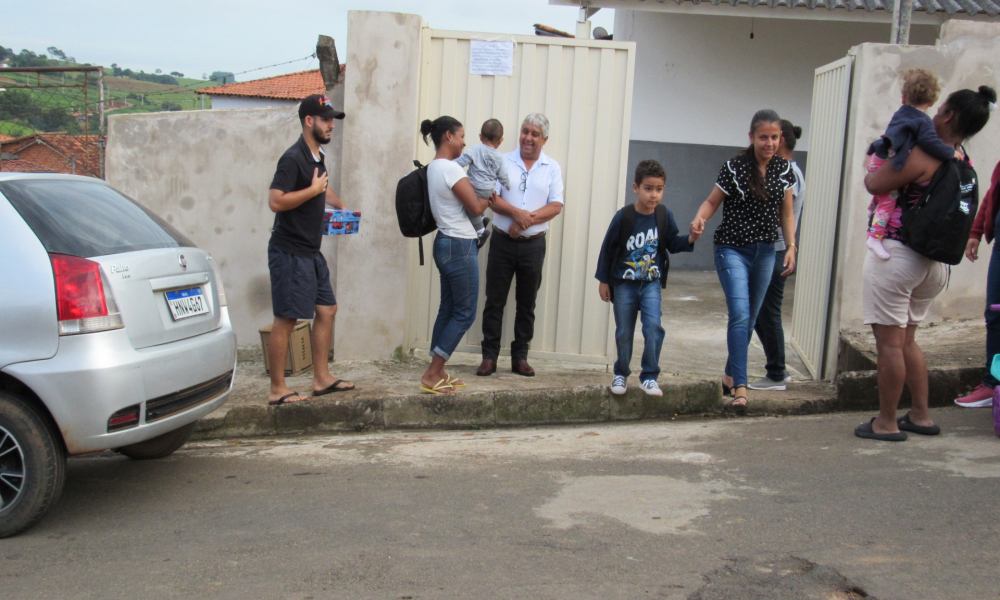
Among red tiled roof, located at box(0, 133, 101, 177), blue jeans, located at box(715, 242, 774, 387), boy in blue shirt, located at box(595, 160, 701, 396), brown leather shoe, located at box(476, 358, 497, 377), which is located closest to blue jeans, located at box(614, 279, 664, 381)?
boy in blue shirt, located at box(595, 160, 701, 396)

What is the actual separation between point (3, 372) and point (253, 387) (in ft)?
8.33

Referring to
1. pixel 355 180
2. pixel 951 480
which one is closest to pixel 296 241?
pixel 355 180

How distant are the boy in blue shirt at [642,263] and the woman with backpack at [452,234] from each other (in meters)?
0.88

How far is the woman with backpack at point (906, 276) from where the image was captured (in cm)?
431

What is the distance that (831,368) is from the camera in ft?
20.4

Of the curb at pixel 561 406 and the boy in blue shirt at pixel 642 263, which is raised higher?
the boy in blue shirt at pixel 642 263

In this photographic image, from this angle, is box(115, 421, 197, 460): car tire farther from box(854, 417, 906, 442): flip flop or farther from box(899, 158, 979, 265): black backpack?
box(899, 158, 979, 265): black backpack

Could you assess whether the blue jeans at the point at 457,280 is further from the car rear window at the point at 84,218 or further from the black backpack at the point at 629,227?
the car rear window at the point at 84,218

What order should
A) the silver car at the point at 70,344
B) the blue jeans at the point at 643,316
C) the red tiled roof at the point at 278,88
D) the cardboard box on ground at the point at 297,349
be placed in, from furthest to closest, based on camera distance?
the red tiled roof at the point at 278,88 < the cardboard box on ground at the point at 297,349 < the blue jeans at the point at 643,316 < the silver car at the point at 70,344

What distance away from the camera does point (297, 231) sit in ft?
17.2

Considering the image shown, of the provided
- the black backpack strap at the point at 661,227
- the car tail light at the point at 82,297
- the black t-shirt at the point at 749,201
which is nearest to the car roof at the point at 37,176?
the car tail light at the point at 82,297

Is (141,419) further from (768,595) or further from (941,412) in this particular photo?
(941,412)

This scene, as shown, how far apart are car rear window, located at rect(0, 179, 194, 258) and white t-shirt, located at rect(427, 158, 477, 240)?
1.72m

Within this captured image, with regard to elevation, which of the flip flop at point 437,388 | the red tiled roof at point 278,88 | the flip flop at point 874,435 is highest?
the red tiled roof at point 278,88
